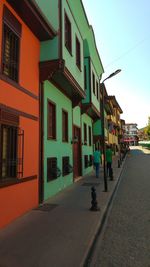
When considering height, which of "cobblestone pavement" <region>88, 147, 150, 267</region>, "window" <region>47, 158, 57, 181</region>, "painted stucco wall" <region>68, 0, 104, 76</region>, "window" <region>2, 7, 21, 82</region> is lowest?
"cobblestone pavement" <region>88, 147, 150, 267</region>

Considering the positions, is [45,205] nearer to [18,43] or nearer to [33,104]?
[33,104]

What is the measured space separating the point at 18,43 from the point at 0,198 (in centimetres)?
447

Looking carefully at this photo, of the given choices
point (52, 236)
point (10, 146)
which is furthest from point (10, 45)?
point (52, 236)

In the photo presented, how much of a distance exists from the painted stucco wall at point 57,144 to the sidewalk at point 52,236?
4.98 feet

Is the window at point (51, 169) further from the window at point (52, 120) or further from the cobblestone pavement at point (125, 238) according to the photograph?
the cobblestone pavement at point (125, 238)

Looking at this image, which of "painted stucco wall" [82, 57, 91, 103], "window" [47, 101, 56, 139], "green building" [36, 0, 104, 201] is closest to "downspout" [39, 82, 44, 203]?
"green building" [36, 0, 104, 201]

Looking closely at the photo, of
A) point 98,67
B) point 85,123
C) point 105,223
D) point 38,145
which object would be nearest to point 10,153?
point 38,145

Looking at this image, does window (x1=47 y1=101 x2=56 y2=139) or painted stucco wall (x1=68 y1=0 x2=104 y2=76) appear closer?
window (x1=47 y1=101 x2=56 y2=139)

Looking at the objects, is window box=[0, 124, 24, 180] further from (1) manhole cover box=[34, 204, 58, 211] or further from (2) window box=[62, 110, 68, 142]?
(2) window box=[62, 110, 68, 142]

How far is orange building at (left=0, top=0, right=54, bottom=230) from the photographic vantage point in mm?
6288

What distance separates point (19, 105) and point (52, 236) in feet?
12.1

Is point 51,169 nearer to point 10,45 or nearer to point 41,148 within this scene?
point 41,148

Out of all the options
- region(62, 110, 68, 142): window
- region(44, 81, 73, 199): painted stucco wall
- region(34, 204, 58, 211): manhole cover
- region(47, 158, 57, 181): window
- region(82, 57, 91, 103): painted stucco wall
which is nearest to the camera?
region(34, 204, 58, 211): manhole cover

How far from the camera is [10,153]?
667cm
